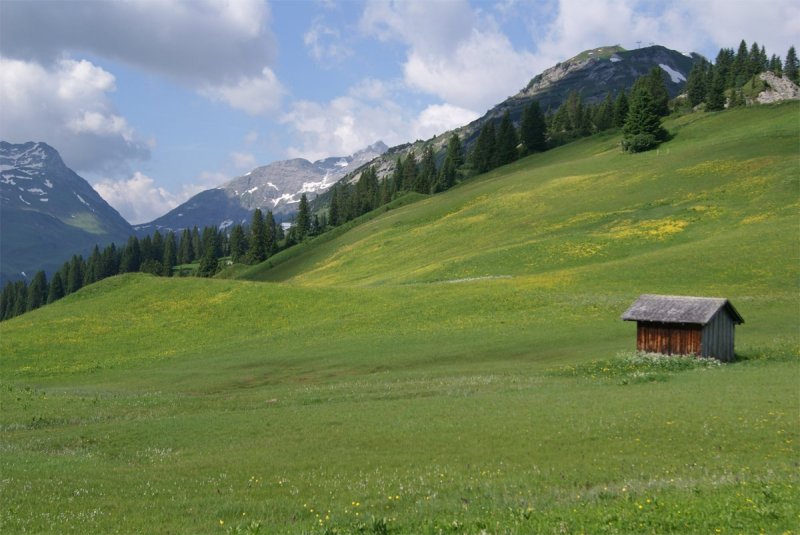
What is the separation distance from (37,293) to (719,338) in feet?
688

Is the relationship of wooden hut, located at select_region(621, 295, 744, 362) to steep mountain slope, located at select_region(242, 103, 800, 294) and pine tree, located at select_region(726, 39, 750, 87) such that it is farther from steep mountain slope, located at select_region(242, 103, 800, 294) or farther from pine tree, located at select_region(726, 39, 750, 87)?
pine tree, located at select_region(726, 39, 750, 87)

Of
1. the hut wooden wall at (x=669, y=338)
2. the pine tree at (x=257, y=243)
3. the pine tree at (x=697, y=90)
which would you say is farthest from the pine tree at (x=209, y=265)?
the pine tree at (x=697, y=90)

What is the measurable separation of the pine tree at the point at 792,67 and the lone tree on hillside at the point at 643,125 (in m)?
58.1

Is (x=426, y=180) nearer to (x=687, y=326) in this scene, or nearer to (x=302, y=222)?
(x=302, y=222)

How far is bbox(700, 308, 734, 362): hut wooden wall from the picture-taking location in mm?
35969

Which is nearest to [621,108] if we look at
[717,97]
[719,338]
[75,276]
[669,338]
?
[717,97]

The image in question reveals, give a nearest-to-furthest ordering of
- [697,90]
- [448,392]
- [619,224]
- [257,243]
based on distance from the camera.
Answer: [448,392]
[619,224]
[697,90]
[257,243]

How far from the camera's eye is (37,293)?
192m

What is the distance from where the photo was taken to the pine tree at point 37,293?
190 m

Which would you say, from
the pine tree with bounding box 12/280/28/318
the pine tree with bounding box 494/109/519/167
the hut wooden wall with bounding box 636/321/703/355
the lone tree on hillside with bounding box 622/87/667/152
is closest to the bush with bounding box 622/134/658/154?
the lone tree on hillside with bounding box 622/87/667/152

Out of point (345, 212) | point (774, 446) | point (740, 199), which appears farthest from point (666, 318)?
point (345, 212)

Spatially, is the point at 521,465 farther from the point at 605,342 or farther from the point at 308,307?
the point at 308,307

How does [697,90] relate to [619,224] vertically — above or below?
above

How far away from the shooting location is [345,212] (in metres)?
194
